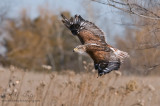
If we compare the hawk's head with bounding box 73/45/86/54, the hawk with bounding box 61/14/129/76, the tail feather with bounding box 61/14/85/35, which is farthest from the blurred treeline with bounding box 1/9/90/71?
the hawk's head with bounding box 73/45/86/54

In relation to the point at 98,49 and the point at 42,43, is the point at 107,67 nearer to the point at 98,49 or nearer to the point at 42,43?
the point at 98,49

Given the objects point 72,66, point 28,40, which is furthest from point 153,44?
point 28,40

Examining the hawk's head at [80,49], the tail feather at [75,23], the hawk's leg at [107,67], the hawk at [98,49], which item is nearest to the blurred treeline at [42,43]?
the tail feather at [75,23]

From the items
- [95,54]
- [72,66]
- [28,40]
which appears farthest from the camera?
[28,40]

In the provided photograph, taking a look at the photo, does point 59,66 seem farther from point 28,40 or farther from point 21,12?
point 21,12

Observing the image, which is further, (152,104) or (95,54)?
(152,104)

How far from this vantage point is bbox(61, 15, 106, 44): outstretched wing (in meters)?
6.29

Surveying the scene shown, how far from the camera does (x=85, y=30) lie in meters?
6.48

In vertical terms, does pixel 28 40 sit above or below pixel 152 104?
above

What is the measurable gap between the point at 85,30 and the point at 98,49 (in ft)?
1.72

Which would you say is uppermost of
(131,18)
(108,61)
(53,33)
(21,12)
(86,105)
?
(21,12)

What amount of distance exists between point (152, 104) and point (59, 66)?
31608 millimetres

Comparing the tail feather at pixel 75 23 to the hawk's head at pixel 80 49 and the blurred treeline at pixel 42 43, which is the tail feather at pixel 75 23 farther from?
the blurred treeline at pixel 42 43

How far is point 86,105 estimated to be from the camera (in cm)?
659
